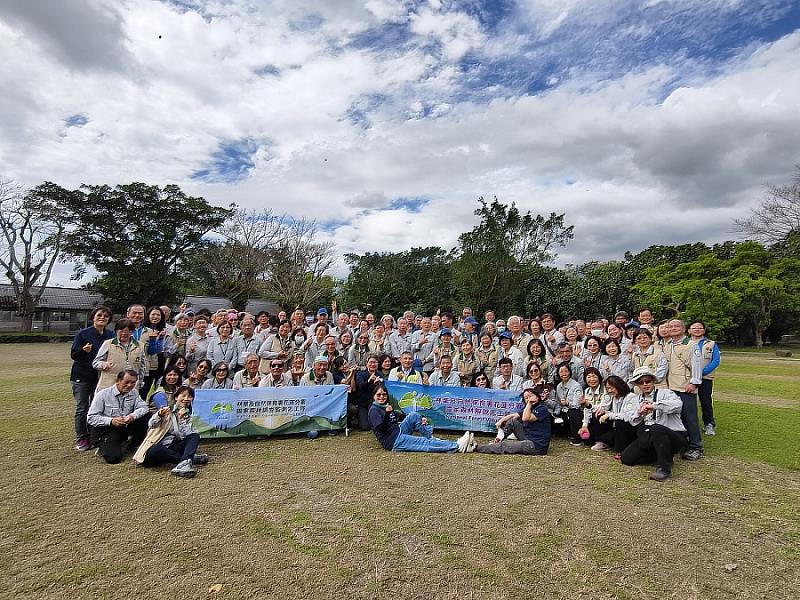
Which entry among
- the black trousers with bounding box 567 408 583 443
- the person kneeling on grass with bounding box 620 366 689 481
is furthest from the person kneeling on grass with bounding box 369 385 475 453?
the person kneeling on grass with bounding box 620 366 689 481

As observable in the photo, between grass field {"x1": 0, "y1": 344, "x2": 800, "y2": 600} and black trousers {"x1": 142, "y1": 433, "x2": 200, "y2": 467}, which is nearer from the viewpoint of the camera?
grass field {"x1": 0, "y1": 344, "x2": 800, "y2": 600}

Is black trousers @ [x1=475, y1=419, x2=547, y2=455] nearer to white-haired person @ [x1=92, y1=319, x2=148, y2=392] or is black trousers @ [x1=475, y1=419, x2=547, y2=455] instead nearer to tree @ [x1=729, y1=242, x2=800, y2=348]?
white-haired person @ [x1=92, y1=319, x2=148, y2=392]

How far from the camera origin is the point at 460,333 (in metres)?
8.41

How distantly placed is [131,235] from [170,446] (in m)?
29.1

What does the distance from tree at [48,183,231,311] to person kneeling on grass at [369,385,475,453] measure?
91.2ft

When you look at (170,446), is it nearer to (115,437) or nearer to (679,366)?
(115,437)

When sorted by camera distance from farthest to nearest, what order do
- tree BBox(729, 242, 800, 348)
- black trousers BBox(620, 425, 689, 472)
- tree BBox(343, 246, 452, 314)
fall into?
tree BBox(343, 246, 452, 314)
tree BBox(729, 242, 800, 348)
black trousers BBox(620, 425, 689, 472)

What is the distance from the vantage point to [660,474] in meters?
4.95

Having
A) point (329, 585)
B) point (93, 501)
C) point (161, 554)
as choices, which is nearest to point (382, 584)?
point (329, 585)

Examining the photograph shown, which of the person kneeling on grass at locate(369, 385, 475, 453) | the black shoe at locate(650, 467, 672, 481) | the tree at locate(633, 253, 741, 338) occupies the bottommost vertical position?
the black shoe at locate(650, 467, 672, 481)

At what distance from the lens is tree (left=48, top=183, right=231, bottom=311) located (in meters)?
28.6

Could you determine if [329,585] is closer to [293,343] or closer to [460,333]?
[293,343]

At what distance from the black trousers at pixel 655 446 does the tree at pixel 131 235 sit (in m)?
30.3

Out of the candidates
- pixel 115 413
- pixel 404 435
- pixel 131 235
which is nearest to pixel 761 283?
pixel 404 435
